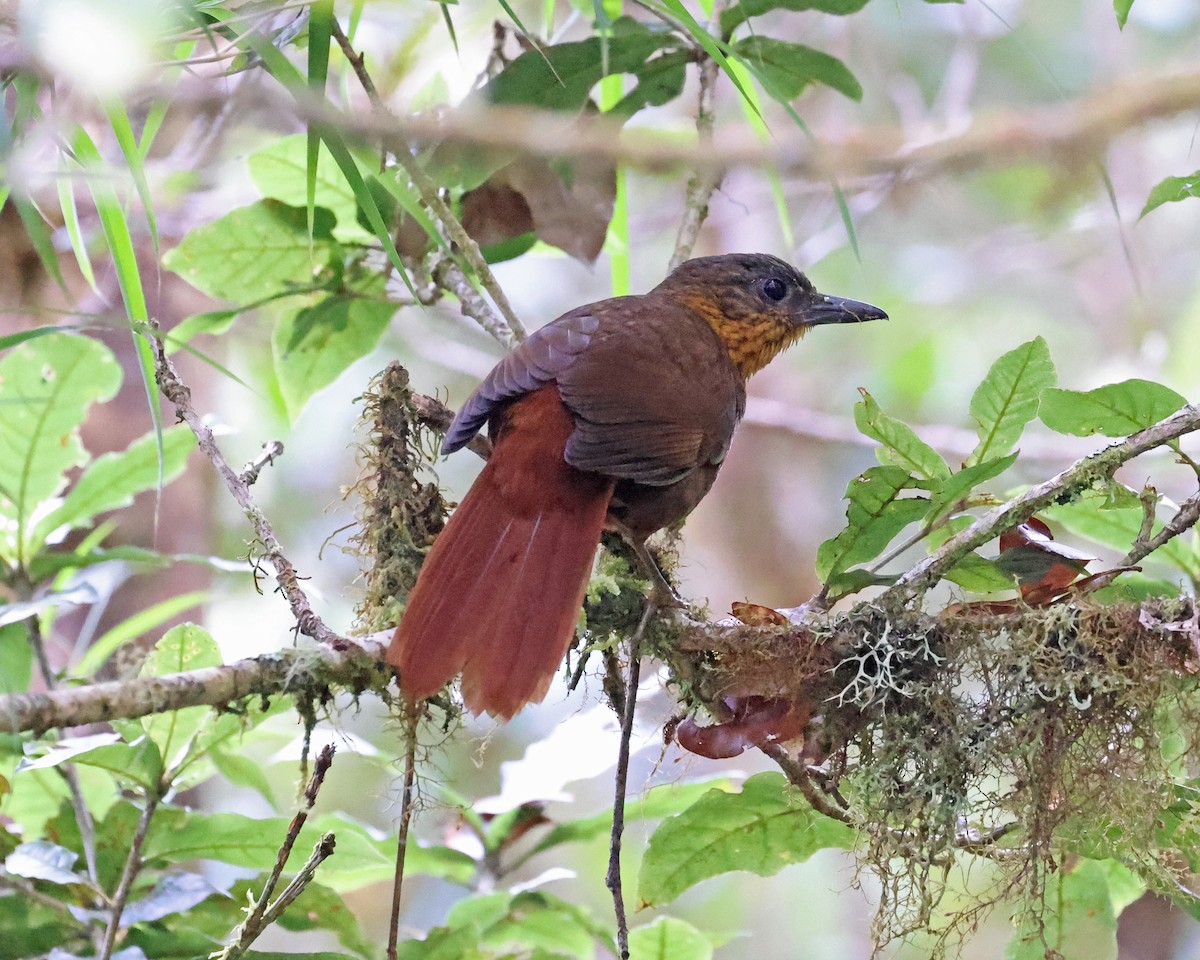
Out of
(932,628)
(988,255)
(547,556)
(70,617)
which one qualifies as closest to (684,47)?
(547,556)

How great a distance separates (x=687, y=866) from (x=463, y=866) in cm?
57

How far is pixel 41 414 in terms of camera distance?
7.88ft

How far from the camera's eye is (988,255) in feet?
20.4

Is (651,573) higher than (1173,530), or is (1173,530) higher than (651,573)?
(651,573)

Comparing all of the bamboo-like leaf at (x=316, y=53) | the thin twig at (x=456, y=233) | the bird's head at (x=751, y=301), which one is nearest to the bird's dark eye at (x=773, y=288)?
the bird's head at (x=751, y=301)

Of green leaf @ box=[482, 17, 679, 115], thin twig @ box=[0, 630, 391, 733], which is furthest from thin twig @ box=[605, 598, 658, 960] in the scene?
green leaf @ box=[482, 17, 679, 115]

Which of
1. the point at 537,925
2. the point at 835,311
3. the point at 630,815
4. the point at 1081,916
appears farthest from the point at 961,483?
the point at 835,311

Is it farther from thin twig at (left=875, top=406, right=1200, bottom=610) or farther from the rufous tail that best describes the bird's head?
thin twig at (left=875, top=406, right=1200, bottom=610)

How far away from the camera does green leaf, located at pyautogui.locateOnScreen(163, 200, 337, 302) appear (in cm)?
268

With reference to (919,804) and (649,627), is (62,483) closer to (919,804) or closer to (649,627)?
(649,627)

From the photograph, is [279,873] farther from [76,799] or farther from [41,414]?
[41,414]

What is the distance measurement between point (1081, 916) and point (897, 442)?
36.9 inches

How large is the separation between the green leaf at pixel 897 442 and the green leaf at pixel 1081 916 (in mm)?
770

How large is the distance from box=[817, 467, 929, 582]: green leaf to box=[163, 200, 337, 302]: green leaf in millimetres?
1348
